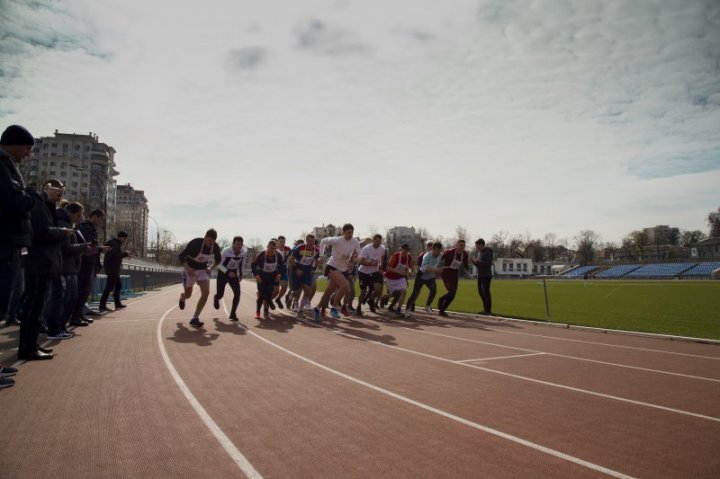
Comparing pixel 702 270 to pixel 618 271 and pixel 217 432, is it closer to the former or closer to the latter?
pixel 618 271

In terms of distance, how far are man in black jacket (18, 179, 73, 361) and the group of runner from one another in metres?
4.50

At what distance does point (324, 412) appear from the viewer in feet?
14.1

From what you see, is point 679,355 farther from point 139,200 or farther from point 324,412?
point 139,200

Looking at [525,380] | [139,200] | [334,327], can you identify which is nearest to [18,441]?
[525,380]

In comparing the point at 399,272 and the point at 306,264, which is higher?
the point at 306,264

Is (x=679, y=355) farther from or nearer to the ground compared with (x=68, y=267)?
nearer to the ground

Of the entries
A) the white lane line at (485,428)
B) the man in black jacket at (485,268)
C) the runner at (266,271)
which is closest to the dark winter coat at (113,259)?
the runner at (266,271)

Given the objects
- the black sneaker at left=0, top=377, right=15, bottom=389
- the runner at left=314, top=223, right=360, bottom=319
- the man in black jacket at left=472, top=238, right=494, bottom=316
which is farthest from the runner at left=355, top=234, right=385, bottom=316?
the black sneaker at left=0, top=377, right=15, bottom=389

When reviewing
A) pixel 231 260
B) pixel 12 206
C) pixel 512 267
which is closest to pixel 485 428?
pixel 12 206

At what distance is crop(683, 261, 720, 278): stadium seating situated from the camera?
214ft

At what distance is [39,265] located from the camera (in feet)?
18.9

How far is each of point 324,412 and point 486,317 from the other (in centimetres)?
980

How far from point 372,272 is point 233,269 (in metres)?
4.34

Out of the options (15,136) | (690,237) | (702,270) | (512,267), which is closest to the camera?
(15,136)
